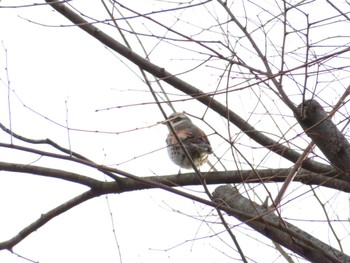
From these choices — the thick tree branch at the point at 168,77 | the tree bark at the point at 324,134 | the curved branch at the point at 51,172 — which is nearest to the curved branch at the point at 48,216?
the curved branch at the point at 51,172

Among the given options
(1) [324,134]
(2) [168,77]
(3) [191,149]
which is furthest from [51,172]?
(3) [191,149]

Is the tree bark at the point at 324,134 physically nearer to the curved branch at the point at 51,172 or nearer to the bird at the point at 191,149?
the curved branch at the point at 51,172

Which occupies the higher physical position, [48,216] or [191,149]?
[191,149]

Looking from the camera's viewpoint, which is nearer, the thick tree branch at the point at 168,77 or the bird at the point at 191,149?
the thick tree branch at the point at 168,77

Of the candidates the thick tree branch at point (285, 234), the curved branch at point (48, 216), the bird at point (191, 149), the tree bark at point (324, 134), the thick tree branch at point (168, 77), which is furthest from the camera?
the bird at point (191, 149)

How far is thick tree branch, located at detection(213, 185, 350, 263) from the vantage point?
10.8 feet

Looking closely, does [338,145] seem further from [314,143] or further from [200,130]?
[200,130]

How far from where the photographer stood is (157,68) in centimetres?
447

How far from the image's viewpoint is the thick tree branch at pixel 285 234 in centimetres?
330

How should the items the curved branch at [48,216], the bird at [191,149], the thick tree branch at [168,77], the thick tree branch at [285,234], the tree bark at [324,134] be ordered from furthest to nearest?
the bird at [191,149] → the curved branch at [48,216] → the thick tree branch at [168,77] → the tree bark at [324,134] → the thick tree branch at [285,234]

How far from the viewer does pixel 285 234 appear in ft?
12.5

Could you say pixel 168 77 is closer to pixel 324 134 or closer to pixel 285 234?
pixel 324 134

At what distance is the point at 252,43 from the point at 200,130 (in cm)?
369

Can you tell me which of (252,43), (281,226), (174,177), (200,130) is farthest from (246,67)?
(200,130)
